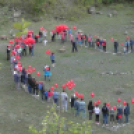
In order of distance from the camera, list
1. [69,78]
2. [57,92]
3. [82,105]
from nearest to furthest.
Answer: [82,105] → [57,92] → [69,78]

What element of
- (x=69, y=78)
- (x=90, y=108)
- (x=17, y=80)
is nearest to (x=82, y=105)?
(x=90, y=108)

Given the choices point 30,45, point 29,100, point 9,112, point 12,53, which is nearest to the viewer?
point 9,112

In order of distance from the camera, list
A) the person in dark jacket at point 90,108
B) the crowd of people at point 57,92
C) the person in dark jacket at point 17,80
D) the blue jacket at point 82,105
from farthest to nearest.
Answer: the person in dark jacket at point 17,80 → the blue jacket at point 82,105 → the person in dark jacket at point 90,108 → the crowd of people at point 57,92

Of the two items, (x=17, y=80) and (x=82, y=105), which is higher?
(x=17, y=80)

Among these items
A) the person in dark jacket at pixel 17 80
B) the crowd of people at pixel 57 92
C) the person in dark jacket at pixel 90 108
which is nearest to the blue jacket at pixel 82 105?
the crowd of people at pixel 57 92

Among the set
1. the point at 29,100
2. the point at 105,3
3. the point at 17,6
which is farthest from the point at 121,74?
the point at 105,3

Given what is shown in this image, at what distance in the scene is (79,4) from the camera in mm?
42750

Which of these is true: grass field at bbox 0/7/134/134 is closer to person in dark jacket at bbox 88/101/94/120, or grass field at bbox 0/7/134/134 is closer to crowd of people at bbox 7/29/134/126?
crowd of people at bbox 7/29/134/126

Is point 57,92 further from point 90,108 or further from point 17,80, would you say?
point 17,80

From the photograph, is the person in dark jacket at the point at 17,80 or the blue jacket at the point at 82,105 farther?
the person in dark jacket at the point at 17,80

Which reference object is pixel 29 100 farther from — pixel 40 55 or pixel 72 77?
pixel 40 55

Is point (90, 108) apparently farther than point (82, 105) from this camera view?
No

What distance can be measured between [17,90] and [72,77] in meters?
4.00

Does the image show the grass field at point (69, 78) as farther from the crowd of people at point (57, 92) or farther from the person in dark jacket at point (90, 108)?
the person in dark jacket at point (90, 108)
